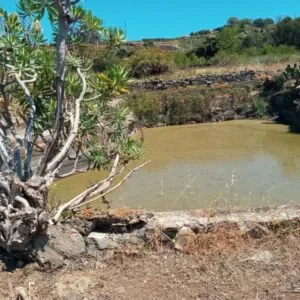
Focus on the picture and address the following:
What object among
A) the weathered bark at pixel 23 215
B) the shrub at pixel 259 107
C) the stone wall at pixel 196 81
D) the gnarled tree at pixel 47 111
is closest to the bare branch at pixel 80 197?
the gnarled tree at pixel 47 111

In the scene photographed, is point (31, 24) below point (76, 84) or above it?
above

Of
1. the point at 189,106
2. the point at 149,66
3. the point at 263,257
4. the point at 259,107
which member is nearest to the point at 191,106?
the point at 189,106

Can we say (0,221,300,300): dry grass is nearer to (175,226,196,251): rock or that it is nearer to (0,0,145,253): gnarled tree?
(175,226,196,251): rock

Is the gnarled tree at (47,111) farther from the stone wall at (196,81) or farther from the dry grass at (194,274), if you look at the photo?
the stone wall at (196,81)

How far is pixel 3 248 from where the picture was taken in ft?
9.96

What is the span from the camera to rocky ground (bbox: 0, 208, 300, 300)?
2566 millimetres

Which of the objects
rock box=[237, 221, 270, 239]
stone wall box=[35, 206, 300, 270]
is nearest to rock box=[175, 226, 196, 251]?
stone wall box=[35, 206, 300, 270]

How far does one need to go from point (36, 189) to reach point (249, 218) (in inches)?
58.8

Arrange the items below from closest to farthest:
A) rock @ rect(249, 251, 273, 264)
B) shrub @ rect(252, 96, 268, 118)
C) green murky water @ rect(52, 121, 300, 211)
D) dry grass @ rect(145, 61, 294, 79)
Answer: rock @ rect(249, 251, 273, 264)
green murky water @ rect(52, 121, 300, 211)
shrub @ rect(252, 96, 268, 118)
dry grass @ rect(145, 61, 294, 79)

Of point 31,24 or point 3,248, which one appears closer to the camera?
point 3,248

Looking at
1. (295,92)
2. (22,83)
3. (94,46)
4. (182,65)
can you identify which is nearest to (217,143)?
(295,92)

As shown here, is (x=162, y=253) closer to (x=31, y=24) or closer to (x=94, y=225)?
(x=94, y=225)

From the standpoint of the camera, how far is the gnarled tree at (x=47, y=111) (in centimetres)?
282

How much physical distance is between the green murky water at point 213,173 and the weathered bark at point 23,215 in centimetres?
90
